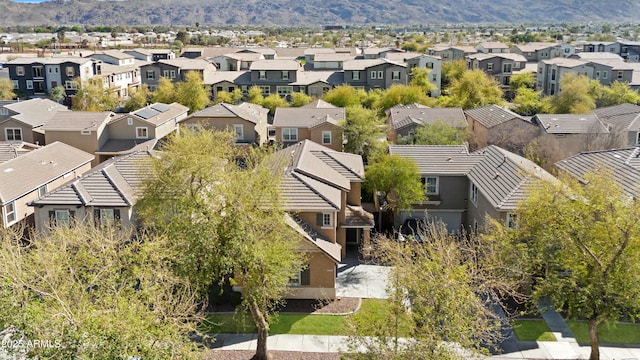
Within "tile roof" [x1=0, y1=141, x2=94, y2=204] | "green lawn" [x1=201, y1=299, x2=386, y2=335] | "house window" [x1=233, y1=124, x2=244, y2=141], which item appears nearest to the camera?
"green lawn" [x1=201, y1=299, x2=386, y2=335]

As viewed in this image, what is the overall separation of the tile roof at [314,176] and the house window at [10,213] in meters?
15.4

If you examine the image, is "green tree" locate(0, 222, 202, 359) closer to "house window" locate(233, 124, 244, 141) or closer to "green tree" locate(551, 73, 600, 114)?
"house window" locate(233, 124, 244, 141)

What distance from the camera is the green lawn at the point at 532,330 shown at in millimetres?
24000

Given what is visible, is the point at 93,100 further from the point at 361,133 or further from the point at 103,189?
the point at 103,189

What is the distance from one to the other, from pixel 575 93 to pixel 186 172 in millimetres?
50244

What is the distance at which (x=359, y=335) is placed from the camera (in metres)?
16.3

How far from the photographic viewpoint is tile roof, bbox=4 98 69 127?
5161 centimetres

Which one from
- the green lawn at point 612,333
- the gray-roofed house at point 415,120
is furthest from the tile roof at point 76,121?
the green lawn at point 612,333

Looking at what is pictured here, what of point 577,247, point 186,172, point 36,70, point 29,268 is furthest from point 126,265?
point 36,70

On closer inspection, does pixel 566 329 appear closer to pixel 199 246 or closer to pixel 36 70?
pixel 199 246

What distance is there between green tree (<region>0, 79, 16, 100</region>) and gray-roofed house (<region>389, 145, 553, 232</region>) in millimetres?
61747

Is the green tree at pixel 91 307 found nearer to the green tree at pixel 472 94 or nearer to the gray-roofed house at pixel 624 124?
the gray-roofed house at pixel 624 124

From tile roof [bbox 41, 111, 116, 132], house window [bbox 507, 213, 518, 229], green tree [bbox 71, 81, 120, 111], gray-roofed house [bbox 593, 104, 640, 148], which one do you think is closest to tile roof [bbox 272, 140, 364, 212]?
house window [bbox 507, 213, 518, 229]

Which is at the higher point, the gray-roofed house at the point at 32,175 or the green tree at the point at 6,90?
the green tree at the point at 6,90
